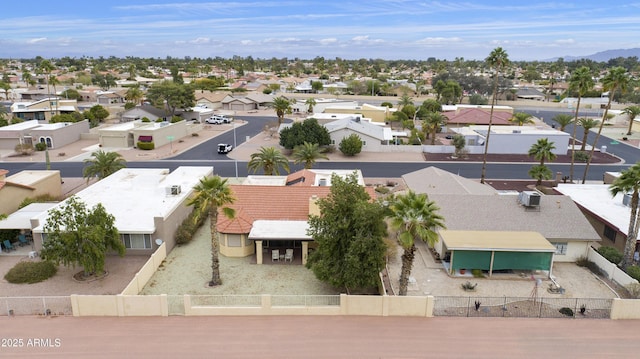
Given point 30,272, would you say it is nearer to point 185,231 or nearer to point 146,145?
point 185,231

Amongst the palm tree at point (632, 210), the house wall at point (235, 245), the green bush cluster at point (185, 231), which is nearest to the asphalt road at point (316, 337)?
the palm tree at point (632, 210)

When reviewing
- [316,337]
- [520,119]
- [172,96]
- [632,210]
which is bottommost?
[316,337]

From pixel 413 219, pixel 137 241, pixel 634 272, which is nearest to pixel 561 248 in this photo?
pixel 634 272

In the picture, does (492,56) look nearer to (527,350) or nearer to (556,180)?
(556,180)

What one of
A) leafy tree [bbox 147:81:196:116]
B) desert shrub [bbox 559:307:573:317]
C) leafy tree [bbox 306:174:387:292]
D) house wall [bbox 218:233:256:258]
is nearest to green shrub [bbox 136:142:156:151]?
leafy tree [bbox 147:81:196:116]

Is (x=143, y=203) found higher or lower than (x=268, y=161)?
lower

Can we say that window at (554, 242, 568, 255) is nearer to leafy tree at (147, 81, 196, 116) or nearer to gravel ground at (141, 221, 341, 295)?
gravel ground at (141, 221, 341, 295)

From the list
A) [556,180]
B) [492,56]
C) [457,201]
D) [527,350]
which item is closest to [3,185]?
[457,201]
